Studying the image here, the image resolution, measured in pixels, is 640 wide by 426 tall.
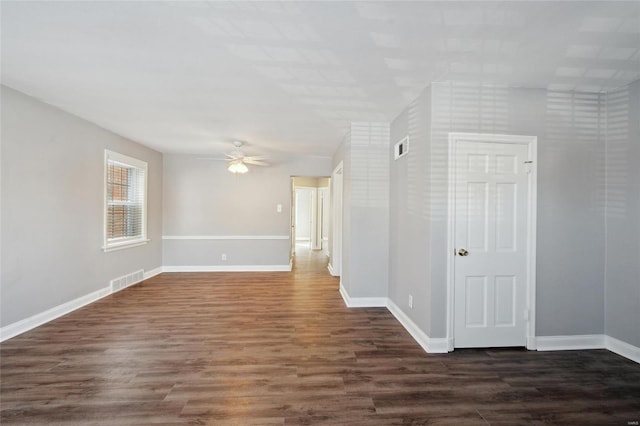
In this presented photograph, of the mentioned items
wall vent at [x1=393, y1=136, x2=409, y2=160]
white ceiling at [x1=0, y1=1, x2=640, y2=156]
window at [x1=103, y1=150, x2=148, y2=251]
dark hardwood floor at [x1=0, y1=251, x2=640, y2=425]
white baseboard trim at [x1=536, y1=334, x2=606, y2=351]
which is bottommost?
dark hardwood floor at [x1=0, y1=251, x2=640, y2=425]

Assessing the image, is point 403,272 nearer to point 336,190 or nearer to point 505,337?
point 505,337

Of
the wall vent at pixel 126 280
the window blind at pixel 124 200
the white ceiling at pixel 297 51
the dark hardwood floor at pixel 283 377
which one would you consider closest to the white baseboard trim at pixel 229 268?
the wall vent at pixel 126 280

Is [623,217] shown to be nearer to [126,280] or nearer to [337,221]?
[337,221]

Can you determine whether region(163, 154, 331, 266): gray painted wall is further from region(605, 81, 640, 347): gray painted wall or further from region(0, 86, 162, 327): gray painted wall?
region(605, 81, 640, 347): gray painted wall

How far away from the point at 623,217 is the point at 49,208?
5974 mm

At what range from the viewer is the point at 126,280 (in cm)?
467

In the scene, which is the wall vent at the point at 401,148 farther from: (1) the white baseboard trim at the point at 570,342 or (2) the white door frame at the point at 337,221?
(1) the white baseboard trim at the point at 570,342

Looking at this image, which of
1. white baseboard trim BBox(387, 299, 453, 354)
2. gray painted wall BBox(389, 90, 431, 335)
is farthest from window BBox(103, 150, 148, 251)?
white baseboard trim BBox(387, 299, 453, 354)

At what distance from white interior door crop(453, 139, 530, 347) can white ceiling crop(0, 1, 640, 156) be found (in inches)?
29.3

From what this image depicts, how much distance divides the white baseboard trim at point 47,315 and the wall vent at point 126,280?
17 centimetres

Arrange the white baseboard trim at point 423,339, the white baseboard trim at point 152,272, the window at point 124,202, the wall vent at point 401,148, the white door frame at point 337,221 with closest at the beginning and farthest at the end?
the white baseboard trim at point 423,339 < the wall vent at point 401,148 < the window at point 124,202 < the white door frame at point 337,221 < the white baseboard trim at point 152,272

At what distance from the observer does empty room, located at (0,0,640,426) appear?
1811 mm

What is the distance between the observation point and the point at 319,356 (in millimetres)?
2512

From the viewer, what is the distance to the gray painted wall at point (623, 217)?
8.23 feet
